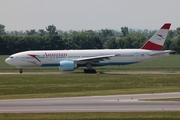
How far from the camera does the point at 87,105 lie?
2700cm

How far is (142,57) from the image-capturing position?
5941cm

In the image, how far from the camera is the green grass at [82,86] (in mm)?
36000

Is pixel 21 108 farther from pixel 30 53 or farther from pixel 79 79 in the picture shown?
pixel 30 53

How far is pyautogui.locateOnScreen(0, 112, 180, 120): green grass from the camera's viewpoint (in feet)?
73.8

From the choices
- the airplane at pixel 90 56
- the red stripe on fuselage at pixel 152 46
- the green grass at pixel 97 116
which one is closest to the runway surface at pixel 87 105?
the green grass at pixel 97 116

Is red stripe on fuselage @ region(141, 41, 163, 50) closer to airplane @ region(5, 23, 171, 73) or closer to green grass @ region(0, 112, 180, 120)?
airplane @ region(5, 23, 171, 73)

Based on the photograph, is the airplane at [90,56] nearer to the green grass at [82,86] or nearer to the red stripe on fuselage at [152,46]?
the red stripe on fuselage at [152,46]

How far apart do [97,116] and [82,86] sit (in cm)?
1808

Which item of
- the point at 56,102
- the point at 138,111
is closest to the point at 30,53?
the point at 56,102

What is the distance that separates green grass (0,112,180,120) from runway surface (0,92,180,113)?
1313 mm

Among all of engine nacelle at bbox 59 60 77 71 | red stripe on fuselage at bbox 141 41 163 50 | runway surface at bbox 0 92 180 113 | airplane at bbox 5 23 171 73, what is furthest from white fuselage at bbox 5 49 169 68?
runway surface at bbox 0 92 180 113

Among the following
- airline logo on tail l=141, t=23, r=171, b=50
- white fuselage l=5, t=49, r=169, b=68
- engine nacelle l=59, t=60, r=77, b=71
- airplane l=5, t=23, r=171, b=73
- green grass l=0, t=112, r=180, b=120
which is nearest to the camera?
green grass l=0, t=112, r=180, b=120

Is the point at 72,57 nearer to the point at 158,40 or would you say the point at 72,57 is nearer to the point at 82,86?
the point at 158,40

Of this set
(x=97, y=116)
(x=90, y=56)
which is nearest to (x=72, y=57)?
(x=90, y=56)
